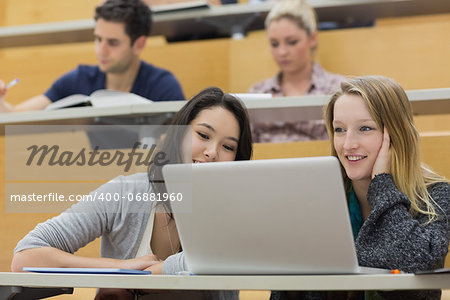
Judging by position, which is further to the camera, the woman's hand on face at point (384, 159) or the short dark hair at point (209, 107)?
the short dark hair at point (209, 107)

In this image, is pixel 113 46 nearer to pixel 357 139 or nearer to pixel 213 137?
pixel 213 137

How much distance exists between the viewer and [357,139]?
44.8 inches

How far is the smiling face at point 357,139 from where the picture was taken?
3.71 ft

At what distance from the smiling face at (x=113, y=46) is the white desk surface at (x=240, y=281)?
4.42 feet

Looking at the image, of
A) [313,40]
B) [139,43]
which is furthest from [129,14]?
[313,40]

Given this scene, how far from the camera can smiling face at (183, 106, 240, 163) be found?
122 cm

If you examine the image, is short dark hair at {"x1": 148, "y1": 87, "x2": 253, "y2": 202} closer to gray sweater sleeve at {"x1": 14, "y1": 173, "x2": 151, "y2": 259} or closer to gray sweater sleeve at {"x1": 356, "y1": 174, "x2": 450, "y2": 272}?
gray sweater sleeve at {"x1": 14, "y1": 173, "x2": 151, "y2": 259}

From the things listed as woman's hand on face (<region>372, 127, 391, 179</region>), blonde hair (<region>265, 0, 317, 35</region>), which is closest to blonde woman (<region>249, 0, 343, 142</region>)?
blonde hair (<region>265, 0, 317, 35</region>)

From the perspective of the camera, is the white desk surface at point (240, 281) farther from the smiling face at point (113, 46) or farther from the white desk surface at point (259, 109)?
the smiling face at point (113, 46)

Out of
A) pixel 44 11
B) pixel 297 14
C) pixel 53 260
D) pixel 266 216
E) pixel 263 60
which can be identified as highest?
pixel 44 11

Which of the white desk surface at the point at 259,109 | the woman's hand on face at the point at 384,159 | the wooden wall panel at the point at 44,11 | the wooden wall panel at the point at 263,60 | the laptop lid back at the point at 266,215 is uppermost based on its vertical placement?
the wooden wall panel at the point at 44,11

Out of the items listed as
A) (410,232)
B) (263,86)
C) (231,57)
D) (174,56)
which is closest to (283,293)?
(410,232)

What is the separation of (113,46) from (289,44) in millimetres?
597

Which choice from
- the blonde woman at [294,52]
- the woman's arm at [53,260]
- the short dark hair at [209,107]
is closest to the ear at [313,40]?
the blonde woman at [294,52]
